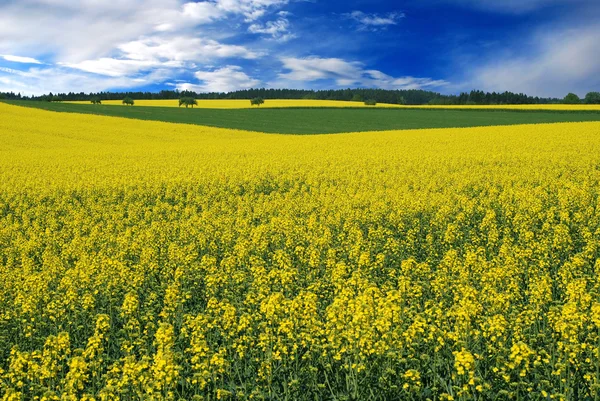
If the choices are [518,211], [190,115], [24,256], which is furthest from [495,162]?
[190,115]

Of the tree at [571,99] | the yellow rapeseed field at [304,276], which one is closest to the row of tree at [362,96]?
the tree at [571,99]

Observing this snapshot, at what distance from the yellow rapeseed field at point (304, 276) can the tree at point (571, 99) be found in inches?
3562

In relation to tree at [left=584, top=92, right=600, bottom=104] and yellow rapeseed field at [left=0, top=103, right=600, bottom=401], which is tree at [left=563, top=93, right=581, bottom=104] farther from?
yellow rapeseed field at [left=0, top=103, right=600, bottom=401]

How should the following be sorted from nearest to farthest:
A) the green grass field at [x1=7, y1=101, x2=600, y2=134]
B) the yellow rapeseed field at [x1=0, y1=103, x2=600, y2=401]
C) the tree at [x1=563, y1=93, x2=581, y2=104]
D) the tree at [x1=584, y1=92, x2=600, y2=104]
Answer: the yellow rapeseed field at [x1=0, y1=103, x2=600, y2=401] < the green grass field at [x1=7, y1=101, x2=600, y2=134] < the tree at [x1=584, y1=92, x2=600, y2=104] < the tree at [x1=563, y1=93, x2=581, y2=104]

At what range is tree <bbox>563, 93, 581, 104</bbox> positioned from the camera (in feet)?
363

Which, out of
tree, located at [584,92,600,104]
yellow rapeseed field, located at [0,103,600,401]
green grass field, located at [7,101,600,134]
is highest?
tree, located at [584,92,600,104]

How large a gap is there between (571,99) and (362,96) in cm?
5368

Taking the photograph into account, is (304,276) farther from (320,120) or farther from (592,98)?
(592,98)

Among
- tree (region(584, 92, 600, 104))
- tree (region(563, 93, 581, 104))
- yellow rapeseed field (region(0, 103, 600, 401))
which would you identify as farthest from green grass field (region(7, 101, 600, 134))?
tree (region(563, 93, 581, 104))

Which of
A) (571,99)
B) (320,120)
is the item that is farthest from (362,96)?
(320,120)

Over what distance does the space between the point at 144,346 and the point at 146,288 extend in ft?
10.2

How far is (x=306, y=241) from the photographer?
12.7m

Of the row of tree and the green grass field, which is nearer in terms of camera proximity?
the green grass field

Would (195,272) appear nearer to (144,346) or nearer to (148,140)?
(144,346)
